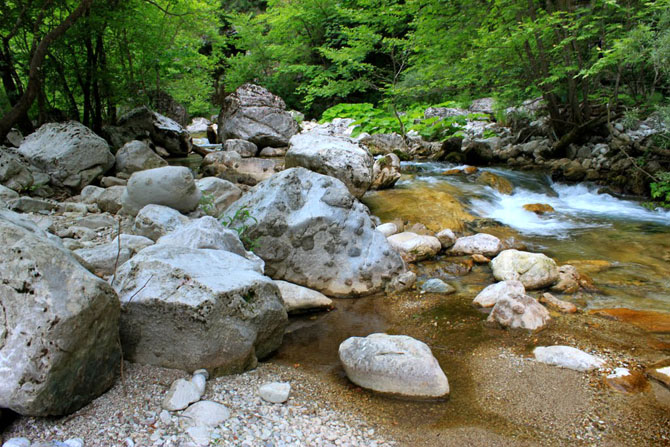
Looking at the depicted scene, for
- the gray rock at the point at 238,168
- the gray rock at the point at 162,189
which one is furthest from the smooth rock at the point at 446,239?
the gray rock at the point at 238,168

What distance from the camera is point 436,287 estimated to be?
453 centimetres

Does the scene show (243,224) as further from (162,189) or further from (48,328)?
(48,328)

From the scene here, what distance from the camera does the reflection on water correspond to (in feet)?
15.2

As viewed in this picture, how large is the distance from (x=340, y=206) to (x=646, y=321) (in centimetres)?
312

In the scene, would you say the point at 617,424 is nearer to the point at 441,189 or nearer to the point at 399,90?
the point at 441,189

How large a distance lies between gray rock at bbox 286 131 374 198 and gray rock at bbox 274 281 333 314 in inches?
118

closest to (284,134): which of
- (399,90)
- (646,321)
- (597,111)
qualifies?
(399,90)

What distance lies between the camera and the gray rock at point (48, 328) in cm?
193

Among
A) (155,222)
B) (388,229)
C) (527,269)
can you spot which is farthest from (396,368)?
(388,229)

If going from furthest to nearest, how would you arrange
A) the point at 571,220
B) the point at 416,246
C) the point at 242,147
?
the point at 242,147 < the point at 571,220 < the point at 416,246

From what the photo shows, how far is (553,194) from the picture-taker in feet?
29.1

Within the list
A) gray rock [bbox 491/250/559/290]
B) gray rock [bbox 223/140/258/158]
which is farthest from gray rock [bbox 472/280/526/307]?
gray rock [bbox 223/140/258/158]

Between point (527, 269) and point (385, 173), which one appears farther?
point (385, 173)

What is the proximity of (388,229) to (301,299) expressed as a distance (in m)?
2.41
